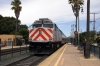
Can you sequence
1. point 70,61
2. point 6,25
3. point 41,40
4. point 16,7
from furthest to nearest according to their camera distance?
point 6,25 → point 16,7 → point 41,40 → point 70,61

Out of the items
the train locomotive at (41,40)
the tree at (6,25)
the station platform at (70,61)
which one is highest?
the tree at (6,25)

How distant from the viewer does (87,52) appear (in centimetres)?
1975

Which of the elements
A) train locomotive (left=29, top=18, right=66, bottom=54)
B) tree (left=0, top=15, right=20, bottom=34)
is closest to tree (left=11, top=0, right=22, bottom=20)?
tree (left=0, top=15, right=20, bottom=34)

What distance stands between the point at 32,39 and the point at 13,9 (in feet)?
156

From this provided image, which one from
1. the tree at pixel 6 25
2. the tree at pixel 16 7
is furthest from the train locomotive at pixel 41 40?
the tree at pixel 6 25

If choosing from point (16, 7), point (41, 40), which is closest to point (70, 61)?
point (41, 40)

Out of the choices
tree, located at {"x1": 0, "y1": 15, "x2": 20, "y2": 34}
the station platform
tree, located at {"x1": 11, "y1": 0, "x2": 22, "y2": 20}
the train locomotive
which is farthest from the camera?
tree, located at {"x1": 0, "y1": 15, "x2": 20, "y2": 34}

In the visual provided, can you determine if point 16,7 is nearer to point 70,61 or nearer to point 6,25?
point 6,25

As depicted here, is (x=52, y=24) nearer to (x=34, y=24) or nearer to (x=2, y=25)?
(x=34, y=24)

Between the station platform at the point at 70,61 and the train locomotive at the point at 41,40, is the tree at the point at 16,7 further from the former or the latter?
the station platform at the point at 70,61

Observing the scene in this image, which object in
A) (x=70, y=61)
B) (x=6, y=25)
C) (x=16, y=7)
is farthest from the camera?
(x=6, y=25)

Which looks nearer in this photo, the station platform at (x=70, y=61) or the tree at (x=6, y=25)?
the station platform at (x=70, y=61)

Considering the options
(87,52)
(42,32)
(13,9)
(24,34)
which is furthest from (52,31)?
(24,34)

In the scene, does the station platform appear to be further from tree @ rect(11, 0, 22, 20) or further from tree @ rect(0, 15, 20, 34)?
tree @ rect(0, 15, 20, 34)
